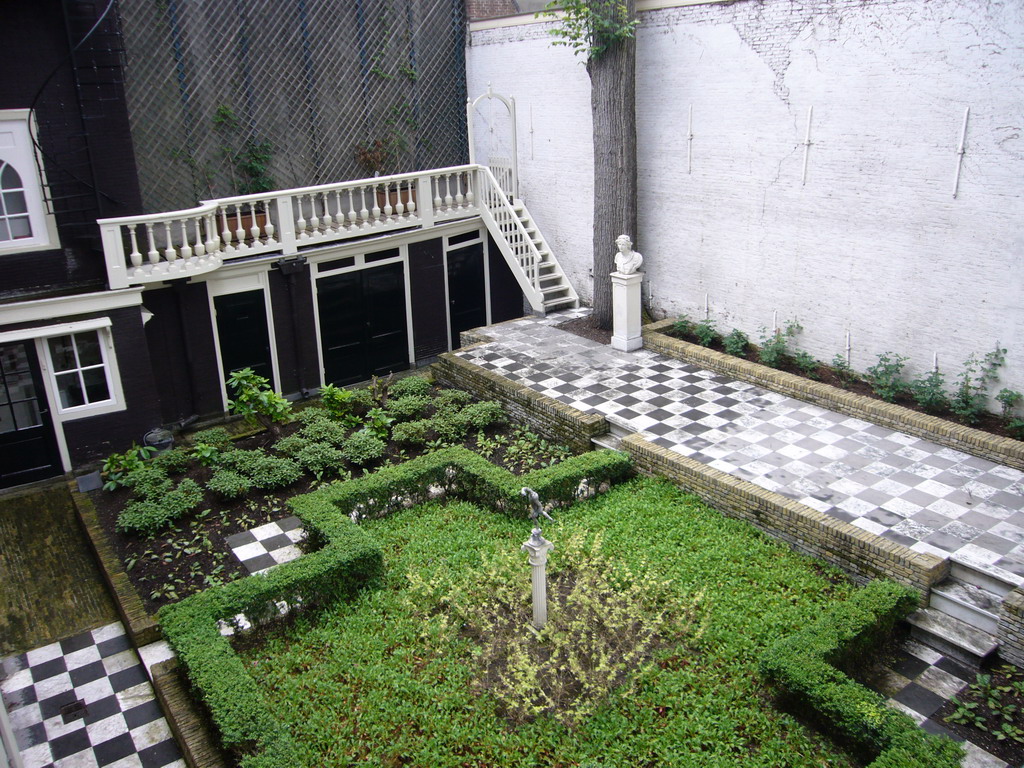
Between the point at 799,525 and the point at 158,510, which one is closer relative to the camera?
the point at 799,525

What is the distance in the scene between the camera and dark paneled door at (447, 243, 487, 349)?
15.1 metres

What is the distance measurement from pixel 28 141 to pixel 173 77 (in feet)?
11.7

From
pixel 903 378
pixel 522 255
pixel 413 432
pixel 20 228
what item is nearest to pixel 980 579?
pixel 903 378

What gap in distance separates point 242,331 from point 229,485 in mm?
3662

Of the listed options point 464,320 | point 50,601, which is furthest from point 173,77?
point 50,601

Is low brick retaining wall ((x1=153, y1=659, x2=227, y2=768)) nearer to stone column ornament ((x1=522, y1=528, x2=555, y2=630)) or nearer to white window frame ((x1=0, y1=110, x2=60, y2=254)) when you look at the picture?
stone column ornament ((x1=522, y1=528, x2=555, y2=630))

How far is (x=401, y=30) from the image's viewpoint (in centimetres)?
1512

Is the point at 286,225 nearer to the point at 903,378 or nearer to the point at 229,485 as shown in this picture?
the point at 229,485

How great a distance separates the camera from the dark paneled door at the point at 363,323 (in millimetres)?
13695

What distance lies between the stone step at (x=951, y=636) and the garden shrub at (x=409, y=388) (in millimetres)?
7012

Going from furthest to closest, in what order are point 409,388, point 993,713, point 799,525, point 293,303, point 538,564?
1. point 293,303
2. point 409,388
3. point 799,525
4. point 538,564
5. point 993,713

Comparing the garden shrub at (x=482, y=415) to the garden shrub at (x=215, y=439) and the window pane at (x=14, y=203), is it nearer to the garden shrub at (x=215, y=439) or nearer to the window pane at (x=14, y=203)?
the garden shrub at (x=215, y=439)

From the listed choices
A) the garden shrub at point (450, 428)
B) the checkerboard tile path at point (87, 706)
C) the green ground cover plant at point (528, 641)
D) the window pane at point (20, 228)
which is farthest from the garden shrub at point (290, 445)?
the window pane at point (20, 228)

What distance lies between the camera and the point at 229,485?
9.75 m
